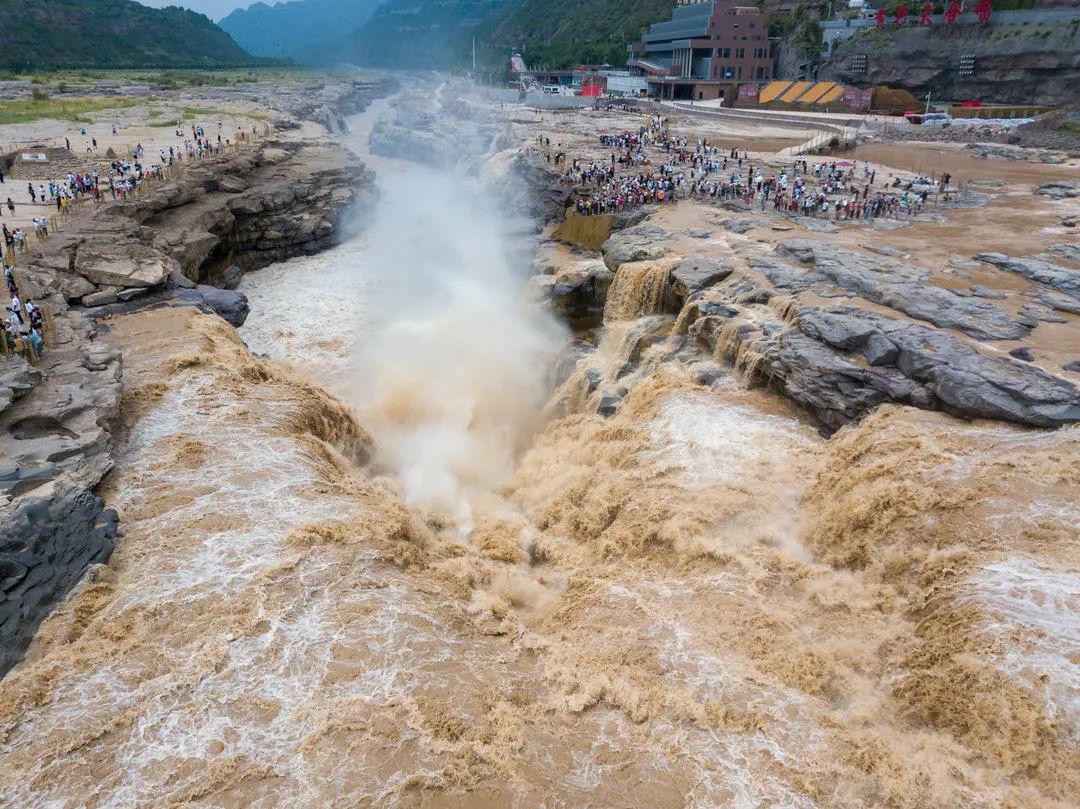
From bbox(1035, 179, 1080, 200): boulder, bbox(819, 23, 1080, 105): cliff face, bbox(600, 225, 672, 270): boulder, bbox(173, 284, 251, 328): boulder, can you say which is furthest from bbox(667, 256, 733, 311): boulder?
bbox(819, 23, 1080, 105): cliff face

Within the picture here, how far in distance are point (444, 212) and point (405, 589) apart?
36.1 meters

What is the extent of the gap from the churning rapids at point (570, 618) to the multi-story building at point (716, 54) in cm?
7437

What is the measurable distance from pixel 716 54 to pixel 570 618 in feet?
288

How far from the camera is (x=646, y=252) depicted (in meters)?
27.4

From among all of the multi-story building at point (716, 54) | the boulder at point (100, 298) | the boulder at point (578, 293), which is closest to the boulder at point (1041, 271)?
the boulder at point (578, 293)

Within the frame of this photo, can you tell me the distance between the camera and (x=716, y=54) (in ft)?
281

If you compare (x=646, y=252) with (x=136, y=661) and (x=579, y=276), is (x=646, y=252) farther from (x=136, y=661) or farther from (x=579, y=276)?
(x=136, y=661)

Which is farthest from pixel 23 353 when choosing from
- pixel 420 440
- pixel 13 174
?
pixel 13 174

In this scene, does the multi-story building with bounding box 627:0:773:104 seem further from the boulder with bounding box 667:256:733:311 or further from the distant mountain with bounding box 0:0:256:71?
the distant mountain with bounding box 0:0:256:71

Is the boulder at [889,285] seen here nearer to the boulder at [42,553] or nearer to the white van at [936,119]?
the boulder at [42,553]

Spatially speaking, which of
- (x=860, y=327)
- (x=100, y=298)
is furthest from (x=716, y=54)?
(x=100, y=298)

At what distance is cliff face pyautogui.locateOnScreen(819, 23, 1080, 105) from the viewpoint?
64.5m

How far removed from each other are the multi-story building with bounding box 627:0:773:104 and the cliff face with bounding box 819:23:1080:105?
9.27m

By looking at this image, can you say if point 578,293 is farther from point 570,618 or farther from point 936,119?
point 936,119
